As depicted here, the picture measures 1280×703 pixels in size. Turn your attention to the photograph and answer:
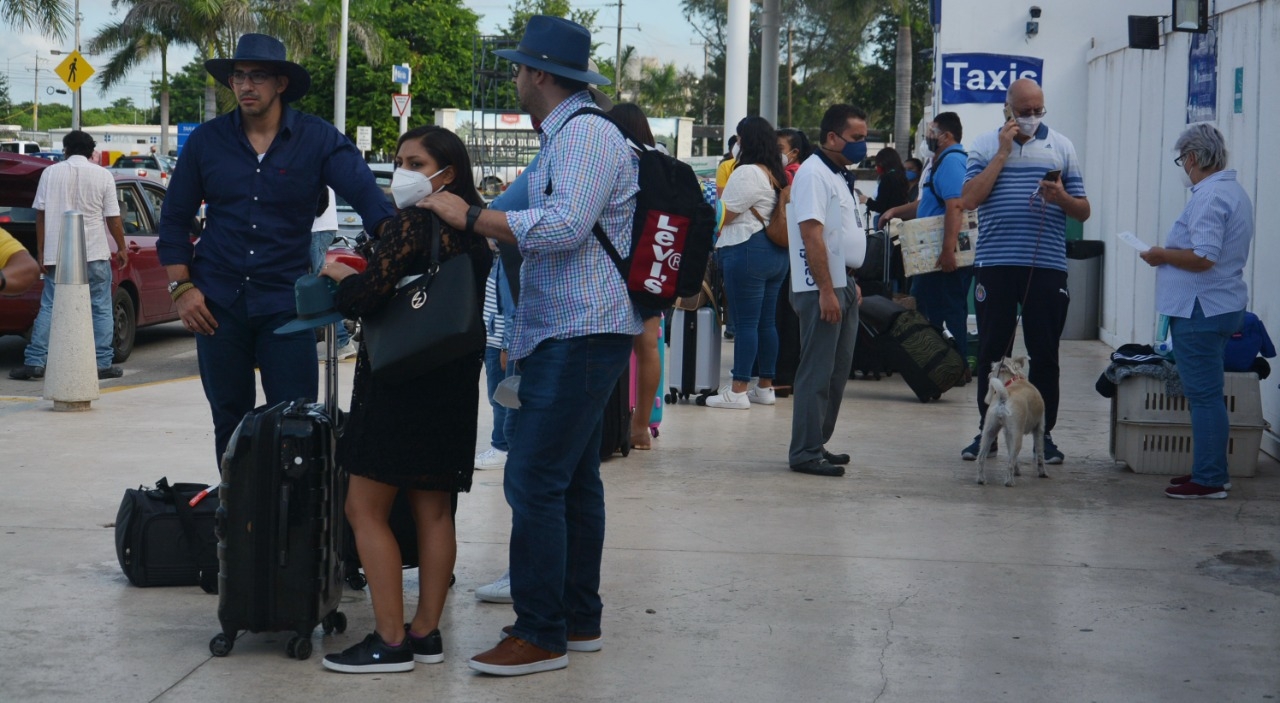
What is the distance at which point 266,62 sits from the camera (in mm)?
5262

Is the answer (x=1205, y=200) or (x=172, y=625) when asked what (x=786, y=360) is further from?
(x=172, y=625)

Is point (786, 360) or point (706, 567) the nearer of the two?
point (706, 567)

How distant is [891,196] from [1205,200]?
7.39m

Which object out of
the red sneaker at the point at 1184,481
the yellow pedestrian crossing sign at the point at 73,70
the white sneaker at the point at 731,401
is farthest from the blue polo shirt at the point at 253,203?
the yellow pedestrian crossing sign at the point at 73,70

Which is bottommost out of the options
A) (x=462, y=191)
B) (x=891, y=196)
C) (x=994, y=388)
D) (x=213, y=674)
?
(x=213, y=674)

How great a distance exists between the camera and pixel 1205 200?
6883 millimetres

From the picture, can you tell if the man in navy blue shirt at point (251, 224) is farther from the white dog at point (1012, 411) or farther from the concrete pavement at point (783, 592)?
the white dog at point (1012, 411)

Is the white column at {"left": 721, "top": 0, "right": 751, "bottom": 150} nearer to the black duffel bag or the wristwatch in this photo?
the black duffel bag

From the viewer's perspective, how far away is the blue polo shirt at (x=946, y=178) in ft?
35.6

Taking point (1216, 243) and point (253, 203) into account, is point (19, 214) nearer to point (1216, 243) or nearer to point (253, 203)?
point (253, 203)

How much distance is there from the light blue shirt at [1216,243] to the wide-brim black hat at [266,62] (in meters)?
4.13

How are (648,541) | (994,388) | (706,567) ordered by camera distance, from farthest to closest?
(994,388) → (648,541) → (706,567)

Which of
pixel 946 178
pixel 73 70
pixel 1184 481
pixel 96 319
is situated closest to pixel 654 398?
pixel 1184 481


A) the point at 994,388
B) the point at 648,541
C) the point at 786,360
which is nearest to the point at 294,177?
the point at 648,541
